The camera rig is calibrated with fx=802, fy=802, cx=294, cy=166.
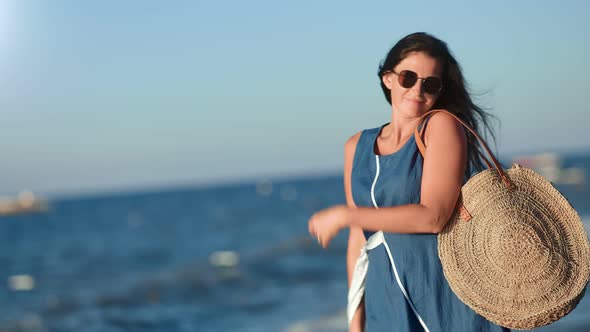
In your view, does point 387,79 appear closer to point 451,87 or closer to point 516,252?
point 451,87

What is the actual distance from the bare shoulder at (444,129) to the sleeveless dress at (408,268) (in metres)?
0.09

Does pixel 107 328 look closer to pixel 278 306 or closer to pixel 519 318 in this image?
pixel 278 306

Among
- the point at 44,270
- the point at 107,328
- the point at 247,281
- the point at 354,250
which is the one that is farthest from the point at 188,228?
the point at 354,250

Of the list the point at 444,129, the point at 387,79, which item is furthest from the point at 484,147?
the point at 387,79

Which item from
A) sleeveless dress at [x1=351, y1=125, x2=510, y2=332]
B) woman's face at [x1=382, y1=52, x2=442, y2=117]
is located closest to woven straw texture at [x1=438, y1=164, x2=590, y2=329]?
sleeveless dress at [x1=351, y1=125, x2=510, y2=332]

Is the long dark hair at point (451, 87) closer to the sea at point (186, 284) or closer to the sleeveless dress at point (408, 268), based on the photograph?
the sleeveless dress at point (408, 268)

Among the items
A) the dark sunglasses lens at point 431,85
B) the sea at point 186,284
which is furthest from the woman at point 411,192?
the sea at point 186,284

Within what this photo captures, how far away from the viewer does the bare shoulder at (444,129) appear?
283 cm

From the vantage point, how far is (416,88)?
9.82ft

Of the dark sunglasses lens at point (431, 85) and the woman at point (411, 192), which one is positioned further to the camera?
the dark sunglasses lens at point (431, 85)

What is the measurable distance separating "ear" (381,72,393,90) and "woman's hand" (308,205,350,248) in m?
0.62

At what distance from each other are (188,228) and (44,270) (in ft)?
63.8

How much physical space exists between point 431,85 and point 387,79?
239mm

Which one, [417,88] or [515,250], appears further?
[417,88]
